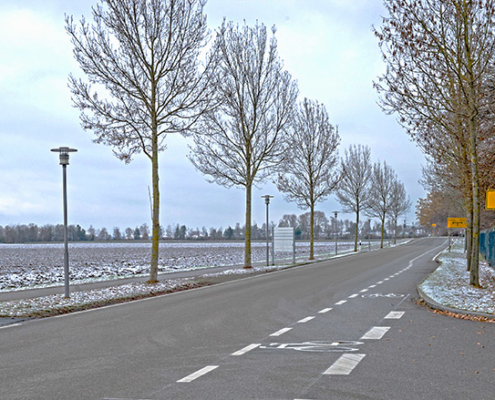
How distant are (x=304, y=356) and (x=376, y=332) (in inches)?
99.3

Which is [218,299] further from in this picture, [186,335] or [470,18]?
[470,18]

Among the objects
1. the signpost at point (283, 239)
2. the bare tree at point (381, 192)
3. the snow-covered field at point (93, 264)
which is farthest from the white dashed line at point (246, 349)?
the bare tree at point (381, 192)

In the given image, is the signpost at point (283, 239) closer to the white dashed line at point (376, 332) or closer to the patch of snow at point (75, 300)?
the patch of snow at point (75, 300)

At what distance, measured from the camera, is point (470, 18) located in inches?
646

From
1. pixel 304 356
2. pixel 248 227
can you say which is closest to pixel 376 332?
pixel 304 356

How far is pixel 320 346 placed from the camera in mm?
8273

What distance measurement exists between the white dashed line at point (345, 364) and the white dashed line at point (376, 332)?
1.61 m

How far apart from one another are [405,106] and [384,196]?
59.3m

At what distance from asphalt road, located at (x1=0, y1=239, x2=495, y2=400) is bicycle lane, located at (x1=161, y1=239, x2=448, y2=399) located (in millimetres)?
14

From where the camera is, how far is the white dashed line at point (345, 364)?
6523 millimetres

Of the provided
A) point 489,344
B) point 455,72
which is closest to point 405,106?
point 455,72

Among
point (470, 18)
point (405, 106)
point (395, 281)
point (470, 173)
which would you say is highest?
point (470, 18)

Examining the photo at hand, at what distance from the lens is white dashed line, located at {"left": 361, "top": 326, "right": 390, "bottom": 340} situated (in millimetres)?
9086

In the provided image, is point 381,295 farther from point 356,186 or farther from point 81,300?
point 356,186
